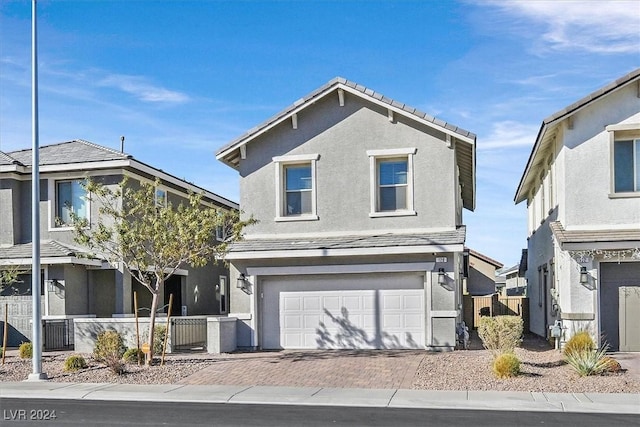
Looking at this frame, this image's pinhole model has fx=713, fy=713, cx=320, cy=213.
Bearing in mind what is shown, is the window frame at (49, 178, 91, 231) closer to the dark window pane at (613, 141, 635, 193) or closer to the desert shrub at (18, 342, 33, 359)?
the desert shrub at (18, 342, 33, 359)

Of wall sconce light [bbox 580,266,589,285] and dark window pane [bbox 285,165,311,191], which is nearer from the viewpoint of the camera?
wall sconce light [bbox 580,266,589,285]

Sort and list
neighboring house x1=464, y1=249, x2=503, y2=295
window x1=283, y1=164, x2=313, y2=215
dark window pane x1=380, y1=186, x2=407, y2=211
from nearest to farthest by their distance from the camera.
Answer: dark window pane x1=380, y1=186, x2=407, y2=211
window x1=283, y1=164, x2=313, y2=215
neighboring house x1=464, y1=249, x2=503, y2=295

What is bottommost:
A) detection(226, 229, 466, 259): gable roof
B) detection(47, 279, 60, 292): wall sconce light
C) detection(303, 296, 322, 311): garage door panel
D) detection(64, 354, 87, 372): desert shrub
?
detection(64, 354, 87, 372): desert shrub

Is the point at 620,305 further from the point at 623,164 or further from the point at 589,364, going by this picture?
the point at 589,364

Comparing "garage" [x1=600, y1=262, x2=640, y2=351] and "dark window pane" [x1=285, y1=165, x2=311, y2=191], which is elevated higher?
"dark window pane" [x1=285, y1=165, x2=311, y2=191]

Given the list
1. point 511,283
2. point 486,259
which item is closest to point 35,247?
point 486,259

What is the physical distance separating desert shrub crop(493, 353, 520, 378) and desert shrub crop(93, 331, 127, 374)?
8.82 metres

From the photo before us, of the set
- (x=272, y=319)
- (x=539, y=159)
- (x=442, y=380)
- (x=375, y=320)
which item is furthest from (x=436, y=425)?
(x=539, y=159)

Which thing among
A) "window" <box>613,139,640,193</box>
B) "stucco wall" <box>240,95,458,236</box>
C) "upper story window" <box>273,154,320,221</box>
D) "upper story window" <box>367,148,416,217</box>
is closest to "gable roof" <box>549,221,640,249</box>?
"window" <box>613,139,640,193</box>

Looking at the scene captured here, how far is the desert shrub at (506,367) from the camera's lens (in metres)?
15.3

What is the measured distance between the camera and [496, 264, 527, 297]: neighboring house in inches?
1799

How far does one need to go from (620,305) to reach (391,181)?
716cm

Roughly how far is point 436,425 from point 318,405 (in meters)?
2.79

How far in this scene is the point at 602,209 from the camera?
19.1 m
